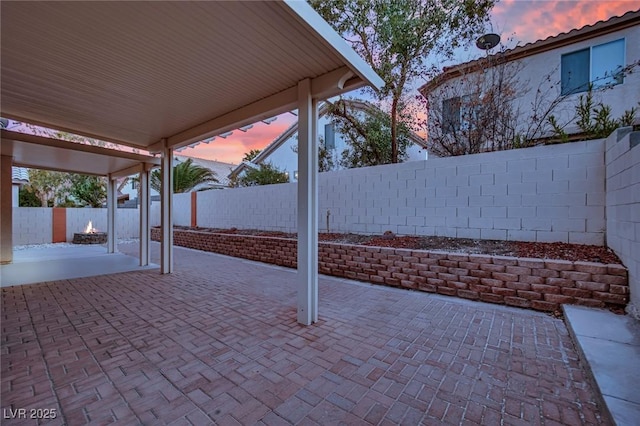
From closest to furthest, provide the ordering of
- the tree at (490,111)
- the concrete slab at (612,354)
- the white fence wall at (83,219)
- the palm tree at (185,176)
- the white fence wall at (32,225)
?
the concrete slab at (612,354) → the tree at (490,111) → the white fence wall at (32,225) → the white fence wall at (83,219) → the palm tree at (185,176)

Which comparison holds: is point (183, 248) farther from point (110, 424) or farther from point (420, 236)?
A: point (110, 424)

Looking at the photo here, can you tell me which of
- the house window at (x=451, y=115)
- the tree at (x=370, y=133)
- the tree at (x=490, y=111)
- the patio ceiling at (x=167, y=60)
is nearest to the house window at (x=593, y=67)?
the tree at (x=490, y=111)

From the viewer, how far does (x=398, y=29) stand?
249 inches

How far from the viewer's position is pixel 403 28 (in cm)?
633

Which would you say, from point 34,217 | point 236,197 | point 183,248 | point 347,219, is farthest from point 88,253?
point 347,219

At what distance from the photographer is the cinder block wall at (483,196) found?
4262 millimetres

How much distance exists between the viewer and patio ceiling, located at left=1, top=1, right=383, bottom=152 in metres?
2.44

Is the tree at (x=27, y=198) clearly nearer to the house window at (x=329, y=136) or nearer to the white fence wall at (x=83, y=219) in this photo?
the white fence wall at (x=83, y=219)

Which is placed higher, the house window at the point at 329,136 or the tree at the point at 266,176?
the house window at the point at 329,136

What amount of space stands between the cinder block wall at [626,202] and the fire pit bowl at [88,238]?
15247mm

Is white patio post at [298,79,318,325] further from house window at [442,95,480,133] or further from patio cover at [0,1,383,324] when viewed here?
house window at [442,95,480,133]

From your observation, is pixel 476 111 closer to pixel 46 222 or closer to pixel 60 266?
pixel 60 266

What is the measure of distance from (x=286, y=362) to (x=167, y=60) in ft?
11.3

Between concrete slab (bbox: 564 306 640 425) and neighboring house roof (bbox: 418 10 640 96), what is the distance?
20.0 feet
